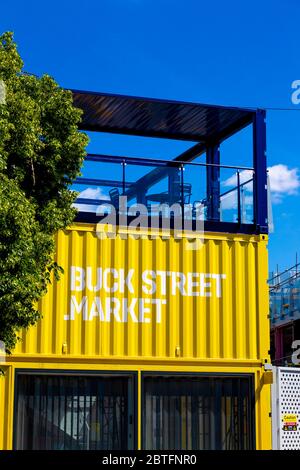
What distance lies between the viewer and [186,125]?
56.3ft

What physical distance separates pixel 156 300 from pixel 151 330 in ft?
1.76

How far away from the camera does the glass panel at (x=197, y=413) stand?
1438 centimetres

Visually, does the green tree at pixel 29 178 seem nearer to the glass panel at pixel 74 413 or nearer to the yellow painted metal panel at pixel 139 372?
the yellow painted metal panel at pixel 139 372

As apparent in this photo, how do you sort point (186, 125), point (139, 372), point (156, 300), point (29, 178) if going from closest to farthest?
point (29, 178) < point (139, 372) < point (156, 300) < point (186, 125)

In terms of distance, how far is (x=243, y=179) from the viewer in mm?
Result: 15977

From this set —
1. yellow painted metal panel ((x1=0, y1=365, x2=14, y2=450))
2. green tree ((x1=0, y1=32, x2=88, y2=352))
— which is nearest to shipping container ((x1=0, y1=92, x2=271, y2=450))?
yellow painted metal panel ((x1=0, y1=365, x2=14, y2=450))

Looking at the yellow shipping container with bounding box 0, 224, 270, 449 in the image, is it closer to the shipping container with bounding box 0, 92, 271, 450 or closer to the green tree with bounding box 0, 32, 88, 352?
the shipping container with bounding box 0, 92, 271, 450

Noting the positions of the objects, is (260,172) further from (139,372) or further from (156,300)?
(139,372)

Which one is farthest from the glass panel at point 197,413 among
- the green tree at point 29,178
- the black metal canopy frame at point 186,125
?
the green tree at point 29,178

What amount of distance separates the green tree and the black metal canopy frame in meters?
2.81

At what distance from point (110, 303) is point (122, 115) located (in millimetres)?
4218

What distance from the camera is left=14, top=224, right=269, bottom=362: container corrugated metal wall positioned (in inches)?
562

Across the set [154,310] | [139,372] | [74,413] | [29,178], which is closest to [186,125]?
[154,310]

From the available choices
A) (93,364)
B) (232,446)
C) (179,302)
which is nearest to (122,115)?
(179,302)
